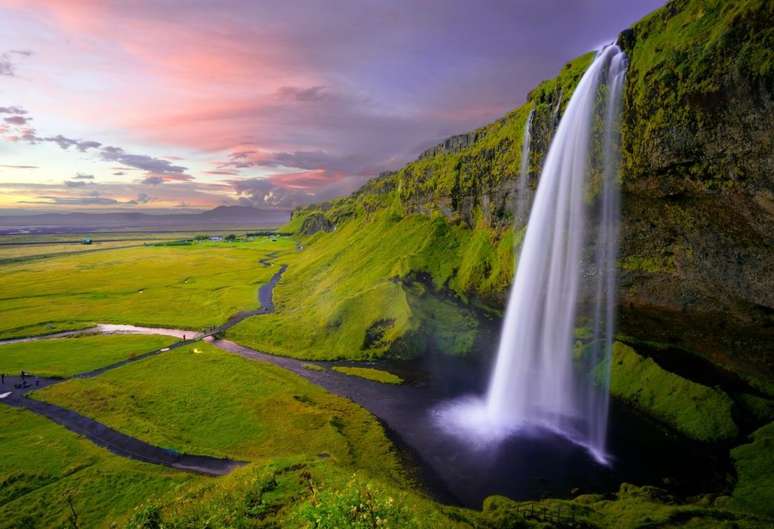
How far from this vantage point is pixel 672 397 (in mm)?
44188

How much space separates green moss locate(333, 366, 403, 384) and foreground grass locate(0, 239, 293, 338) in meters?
45.0

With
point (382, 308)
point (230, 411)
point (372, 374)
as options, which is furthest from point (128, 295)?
point (372, 374)

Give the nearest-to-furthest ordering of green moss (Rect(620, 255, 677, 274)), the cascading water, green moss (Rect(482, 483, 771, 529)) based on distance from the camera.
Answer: green moss (Rect(482, 483, 771, 529)) < green moss (Rect(620, 255, 677, 274)) < the cascading water

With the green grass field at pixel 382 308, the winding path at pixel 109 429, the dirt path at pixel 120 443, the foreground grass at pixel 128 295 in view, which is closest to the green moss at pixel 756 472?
the green grass field at pixel 382 308

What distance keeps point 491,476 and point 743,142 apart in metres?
37.2

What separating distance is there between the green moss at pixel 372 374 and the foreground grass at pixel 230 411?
7275mm

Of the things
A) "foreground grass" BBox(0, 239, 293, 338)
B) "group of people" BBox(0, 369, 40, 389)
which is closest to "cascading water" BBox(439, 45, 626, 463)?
A: "group of people" BBox(0, 369, 40, 389)

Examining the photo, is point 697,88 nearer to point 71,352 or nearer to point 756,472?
point 756,472

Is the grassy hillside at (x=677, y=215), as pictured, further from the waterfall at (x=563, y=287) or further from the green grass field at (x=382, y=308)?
the waterfall at (x=563, y=287)

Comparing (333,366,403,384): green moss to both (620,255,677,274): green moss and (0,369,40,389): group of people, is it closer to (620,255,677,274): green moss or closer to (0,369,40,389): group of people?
(620,255,677,274): green moss

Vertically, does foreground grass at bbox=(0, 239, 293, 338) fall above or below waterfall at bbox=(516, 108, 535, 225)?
below

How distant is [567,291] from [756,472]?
2652 centimetres

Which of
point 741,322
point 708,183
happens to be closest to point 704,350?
point 741,322

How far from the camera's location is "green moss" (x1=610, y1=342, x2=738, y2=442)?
39781mm
